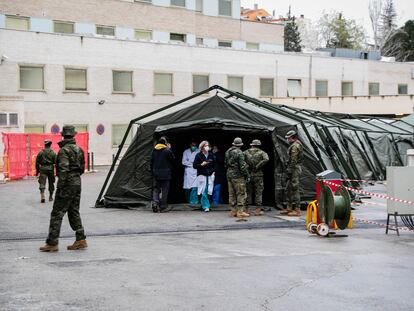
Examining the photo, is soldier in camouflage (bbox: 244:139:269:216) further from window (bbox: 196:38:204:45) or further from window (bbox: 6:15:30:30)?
window (bbox: 196:38:204:45)

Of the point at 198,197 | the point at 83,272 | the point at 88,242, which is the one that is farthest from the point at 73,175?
the point at 198,197

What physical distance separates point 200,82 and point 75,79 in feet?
28.6

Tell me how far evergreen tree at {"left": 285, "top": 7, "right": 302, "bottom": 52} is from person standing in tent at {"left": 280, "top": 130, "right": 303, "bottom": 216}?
81.0 meters

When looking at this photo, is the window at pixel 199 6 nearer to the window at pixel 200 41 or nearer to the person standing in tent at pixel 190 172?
the window at pixel 200 41

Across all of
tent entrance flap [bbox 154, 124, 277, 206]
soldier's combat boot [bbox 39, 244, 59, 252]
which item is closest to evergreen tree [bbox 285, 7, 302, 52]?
tent entrance flap [bbox 154, 124, 277, 206]

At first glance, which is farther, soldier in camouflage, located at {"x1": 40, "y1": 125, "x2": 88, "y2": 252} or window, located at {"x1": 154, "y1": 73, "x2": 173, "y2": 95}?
window, located at {"x1": 154, "y1": 73, "x2": 173, "y2": 95}

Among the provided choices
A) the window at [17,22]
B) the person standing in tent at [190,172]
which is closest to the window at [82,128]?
the window at [17,22]

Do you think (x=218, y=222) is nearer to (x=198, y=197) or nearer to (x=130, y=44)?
(x=198, y=197)

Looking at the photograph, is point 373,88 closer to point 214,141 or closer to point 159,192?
point 214,141

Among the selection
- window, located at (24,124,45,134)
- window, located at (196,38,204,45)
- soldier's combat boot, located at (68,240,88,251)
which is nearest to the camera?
soldier's combat boot, located at (68,240,88,251)

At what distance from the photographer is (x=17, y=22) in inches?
1793

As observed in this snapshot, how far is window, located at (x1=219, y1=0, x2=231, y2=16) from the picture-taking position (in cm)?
5550

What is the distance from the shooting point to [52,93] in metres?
39.3

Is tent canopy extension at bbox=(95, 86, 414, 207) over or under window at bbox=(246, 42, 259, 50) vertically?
under
